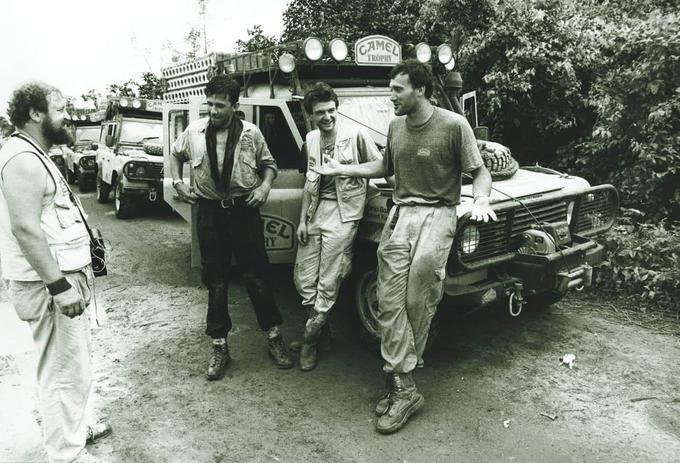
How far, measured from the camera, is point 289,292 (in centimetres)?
600

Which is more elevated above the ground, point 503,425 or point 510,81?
point 510,81

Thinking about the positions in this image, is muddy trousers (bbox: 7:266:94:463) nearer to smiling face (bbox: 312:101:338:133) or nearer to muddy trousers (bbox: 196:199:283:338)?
muddy trousers (bbox: 196:199:283:338)

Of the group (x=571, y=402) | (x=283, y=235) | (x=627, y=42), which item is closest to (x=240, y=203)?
(x=283, y=235)

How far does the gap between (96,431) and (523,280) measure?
9.53ft

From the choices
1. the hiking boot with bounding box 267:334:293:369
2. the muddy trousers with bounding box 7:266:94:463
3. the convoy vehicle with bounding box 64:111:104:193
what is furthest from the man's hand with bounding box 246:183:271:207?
the convoy vehicle with bounding box 64:111:104:193

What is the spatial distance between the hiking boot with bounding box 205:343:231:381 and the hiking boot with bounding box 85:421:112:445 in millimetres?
802

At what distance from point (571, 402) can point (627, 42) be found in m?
4.74

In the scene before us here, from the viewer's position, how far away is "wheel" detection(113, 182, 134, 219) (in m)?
9.67

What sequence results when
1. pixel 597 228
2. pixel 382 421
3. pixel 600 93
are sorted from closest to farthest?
pixel 382 421
pixel 597 228
pixel 600 93

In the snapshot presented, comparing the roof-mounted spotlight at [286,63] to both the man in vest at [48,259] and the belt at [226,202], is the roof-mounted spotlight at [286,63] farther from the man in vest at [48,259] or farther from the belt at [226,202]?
the man in vest at [48,259]

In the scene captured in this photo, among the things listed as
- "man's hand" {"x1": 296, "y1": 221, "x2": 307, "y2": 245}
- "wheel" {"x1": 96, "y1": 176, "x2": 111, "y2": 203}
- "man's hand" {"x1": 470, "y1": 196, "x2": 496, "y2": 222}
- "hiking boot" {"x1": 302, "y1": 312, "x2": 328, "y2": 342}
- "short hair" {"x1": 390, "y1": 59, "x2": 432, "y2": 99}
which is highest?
"short hair" {"x1": 390, "y1": 59, "x2": 432, "y2": 99}

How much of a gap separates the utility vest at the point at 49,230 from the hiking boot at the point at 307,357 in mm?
1874

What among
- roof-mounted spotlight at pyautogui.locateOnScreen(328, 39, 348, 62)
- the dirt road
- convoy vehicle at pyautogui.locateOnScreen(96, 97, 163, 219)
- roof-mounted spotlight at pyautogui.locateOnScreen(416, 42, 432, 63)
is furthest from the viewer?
convoy vehicle at pyautogui.locateOnScreen(96, 97, 163, 219)

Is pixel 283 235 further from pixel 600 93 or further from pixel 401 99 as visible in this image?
pixel 600 93
